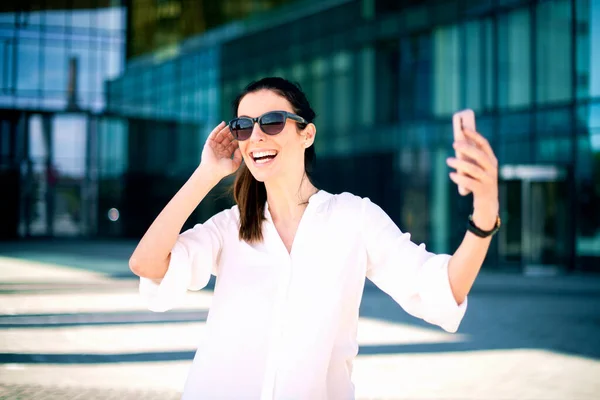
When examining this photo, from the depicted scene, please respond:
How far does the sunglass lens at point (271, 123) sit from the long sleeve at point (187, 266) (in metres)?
0.36

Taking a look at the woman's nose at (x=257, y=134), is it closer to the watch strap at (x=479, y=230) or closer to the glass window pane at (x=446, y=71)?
the watch strap at (x=479, y=230)

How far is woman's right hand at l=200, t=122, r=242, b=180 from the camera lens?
2463 millimetres

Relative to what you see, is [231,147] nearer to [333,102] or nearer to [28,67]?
[333,102]

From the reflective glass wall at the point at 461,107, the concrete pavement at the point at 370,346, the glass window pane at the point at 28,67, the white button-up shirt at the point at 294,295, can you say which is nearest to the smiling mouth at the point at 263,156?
the white button-up shirt at the point at 294,295

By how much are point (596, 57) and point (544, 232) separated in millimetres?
4949

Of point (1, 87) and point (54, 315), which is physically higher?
point (1, 87)

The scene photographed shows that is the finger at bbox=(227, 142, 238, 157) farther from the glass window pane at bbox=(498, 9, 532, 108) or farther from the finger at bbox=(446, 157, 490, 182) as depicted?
the glass window pane at bbox=(498, 9, 532, 108)

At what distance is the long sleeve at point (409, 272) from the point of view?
82.0 inches

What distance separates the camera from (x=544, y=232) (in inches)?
781

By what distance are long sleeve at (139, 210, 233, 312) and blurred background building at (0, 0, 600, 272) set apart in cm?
1824

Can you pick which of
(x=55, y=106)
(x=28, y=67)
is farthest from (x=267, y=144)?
(x=28, y=67)

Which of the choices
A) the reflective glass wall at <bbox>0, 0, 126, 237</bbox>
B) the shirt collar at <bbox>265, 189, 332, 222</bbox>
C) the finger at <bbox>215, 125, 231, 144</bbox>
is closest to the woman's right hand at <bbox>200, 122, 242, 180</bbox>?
the finger at <bbox>215, 125, 231, 144</bbox>

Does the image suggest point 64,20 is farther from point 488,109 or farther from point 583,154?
point 583,154

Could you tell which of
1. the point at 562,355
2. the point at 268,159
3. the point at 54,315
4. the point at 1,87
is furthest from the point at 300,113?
the point at 1,87
